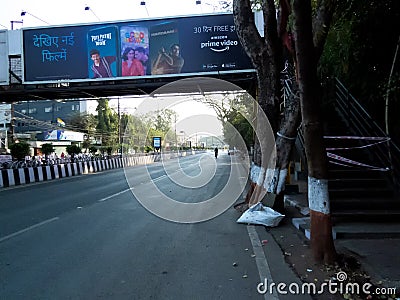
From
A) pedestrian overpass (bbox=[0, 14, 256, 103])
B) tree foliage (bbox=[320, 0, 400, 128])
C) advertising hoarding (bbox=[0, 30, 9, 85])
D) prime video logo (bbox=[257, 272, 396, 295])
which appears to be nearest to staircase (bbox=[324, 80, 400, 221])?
tree foliage (bbox=[320, 0, 400, 128])

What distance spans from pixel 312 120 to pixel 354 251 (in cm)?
206

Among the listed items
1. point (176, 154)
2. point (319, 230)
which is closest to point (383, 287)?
point (319, 230)

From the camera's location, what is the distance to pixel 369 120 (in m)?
9.68

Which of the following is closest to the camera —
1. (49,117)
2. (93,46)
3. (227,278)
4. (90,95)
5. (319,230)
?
(227,278)

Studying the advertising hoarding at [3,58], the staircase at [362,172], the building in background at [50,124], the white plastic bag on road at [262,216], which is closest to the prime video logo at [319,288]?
the staircase at [362,172]

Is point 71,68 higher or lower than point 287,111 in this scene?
higher

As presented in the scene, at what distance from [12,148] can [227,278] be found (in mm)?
23842

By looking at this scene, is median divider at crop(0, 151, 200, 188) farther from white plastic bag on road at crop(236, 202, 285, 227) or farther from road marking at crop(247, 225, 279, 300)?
road marking at crop(247, 225, 279, 300)

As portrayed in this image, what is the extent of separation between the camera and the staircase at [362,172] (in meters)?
7.94

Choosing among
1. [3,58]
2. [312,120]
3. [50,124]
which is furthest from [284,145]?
[50,124]

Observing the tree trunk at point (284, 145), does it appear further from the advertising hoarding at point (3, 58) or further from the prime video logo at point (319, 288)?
the advertising hoarding at point (3, 58)

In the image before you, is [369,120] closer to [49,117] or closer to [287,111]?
[287,111]

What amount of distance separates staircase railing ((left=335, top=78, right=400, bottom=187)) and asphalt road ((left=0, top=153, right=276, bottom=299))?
3.44 m

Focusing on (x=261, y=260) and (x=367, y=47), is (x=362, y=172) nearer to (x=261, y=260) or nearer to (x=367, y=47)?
(x=367, y=47)
